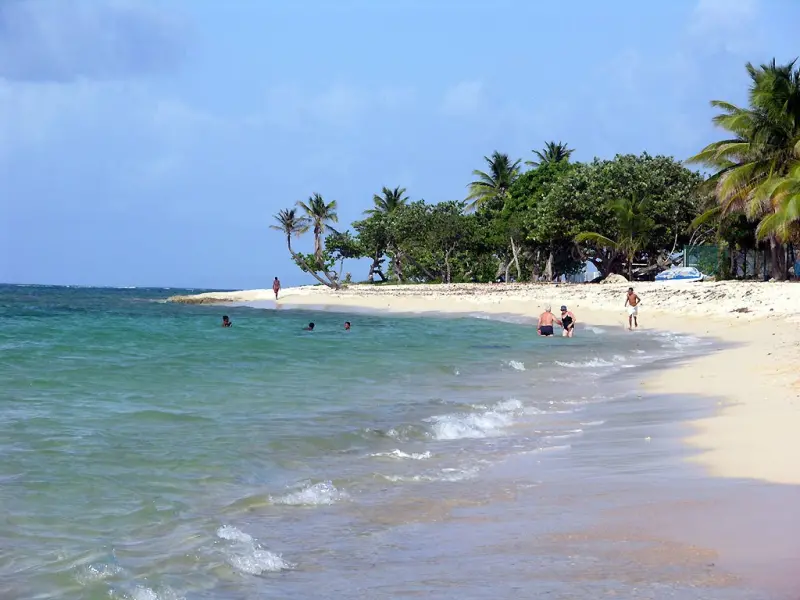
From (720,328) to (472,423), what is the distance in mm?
18850

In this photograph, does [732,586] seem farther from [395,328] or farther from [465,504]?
Result: [395,328]

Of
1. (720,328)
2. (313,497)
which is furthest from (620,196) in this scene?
(313,497)

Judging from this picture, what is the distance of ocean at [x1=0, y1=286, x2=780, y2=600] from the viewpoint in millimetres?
4809

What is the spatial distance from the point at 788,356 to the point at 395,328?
17.8 m

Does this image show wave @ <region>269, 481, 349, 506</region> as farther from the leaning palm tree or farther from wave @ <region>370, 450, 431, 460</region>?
the leaning palm tree

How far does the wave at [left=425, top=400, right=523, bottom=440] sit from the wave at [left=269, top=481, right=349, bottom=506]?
2.78m

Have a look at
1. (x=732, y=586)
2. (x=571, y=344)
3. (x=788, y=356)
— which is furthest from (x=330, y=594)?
(x=571, y=344)

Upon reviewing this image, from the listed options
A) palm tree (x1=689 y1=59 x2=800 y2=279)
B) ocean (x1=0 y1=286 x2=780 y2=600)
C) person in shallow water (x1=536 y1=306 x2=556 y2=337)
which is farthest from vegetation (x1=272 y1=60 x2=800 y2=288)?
ocean (x1=0 y1=286 x2=780 y2=600)

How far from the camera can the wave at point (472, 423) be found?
9820 mm

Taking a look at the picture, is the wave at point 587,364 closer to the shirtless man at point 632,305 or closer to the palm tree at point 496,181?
the shirtless man at point 632,305

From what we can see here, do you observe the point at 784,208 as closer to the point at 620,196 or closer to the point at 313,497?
the point at 620,196

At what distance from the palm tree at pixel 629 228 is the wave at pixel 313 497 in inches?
1902

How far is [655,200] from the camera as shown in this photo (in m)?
55.2

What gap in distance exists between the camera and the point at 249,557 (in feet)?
17.2
